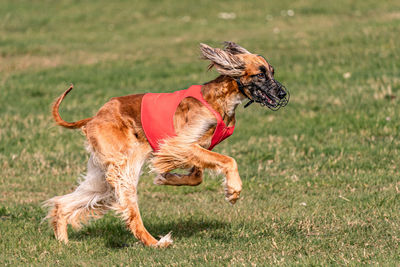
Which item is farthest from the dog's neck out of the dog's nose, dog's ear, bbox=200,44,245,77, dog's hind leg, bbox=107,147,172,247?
dog's hind leg, bbox=107,147,172,247

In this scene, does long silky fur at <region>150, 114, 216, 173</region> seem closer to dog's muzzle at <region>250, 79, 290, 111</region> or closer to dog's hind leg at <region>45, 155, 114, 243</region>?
dog's muzzle at <region>250, 79, 290, 111</region>

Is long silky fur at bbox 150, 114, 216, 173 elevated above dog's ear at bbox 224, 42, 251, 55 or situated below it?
below

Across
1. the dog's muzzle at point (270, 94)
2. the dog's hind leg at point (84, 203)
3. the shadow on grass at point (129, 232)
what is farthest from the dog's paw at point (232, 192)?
the dog's hind leg at point (84, 203)

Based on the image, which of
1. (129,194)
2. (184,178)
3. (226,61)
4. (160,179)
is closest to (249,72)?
(226,61)

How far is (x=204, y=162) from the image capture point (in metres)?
5.73

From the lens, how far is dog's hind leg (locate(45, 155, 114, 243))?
6277 mm

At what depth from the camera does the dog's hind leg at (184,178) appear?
6254 millimetres

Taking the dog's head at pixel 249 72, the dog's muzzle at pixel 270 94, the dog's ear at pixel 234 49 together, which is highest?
the dog's ear at pixel 234 49

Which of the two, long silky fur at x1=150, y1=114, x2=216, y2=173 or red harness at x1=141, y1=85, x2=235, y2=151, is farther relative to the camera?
red harness at x1=141, y1=85, x2=235, y2=151

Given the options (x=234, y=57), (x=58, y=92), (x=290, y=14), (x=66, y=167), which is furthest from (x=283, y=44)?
(x=234, y=57)

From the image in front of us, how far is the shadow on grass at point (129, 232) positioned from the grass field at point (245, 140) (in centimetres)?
2

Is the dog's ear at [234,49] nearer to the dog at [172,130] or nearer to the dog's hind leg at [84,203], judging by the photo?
the dog at [172,130]

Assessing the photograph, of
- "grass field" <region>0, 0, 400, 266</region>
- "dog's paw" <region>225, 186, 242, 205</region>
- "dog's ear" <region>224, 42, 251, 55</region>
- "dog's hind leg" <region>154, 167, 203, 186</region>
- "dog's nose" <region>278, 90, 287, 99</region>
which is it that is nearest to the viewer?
"dog's paw" <region>225, 186, 242, 205</region>

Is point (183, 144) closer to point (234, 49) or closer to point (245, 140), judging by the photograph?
point (234, 49)
